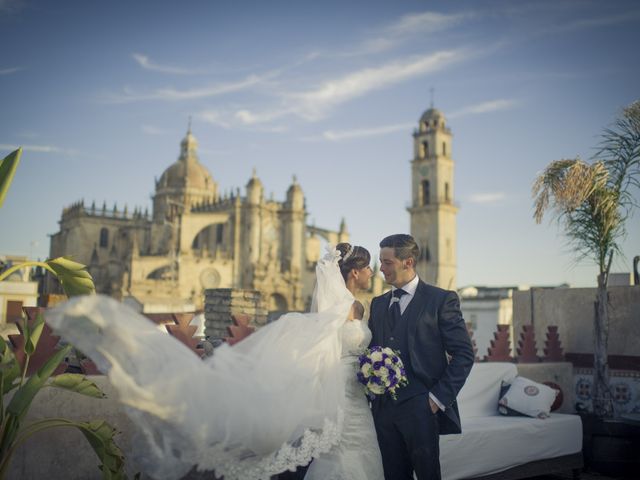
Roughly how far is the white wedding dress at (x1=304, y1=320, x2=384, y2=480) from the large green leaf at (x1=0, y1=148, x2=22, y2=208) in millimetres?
2812

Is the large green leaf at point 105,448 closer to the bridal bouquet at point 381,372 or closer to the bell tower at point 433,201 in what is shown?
the bridal bouquet at point 381,372

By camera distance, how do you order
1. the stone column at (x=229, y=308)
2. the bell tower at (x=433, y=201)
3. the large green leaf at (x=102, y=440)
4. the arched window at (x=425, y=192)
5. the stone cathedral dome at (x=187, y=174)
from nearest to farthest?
1. the large green leaf at (x=102, y=440)
2. the stone column at (x=229, y=308)
3. the bell tower at (x=433, y=201)
4. the arched window at (x=425, y=192)
5. the stone cathedral dome at (x=187, y=174)

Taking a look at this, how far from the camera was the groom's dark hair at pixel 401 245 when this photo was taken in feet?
15.5


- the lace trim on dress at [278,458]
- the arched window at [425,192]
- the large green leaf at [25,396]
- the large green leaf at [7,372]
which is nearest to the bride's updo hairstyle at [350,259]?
the lace trim on dress at [278,458]

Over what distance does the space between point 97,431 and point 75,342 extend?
3.13ft

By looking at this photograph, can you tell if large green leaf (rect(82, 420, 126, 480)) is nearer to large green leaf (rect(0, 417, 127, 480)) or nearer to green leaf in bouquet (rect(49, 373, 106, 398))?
large green leaf (rect(0, 417, 127, 480))

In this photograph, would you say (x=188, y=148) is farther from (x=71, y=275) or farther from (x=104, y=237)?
(x=71, y=275)

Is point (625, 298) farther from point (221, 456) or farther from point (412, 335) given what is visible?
point (221, 456)

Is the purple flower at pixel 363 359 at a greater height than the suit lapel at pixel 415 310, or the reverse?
the suit lapel at pixel 415 310

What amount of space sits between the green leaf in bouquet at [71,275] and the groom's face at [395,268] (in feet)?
7.72

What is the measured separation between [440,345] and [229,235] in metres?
54.6

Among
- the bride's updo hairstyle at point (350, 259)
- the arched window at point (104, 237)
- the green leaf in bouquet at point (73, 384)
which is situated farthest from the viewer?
the arched window at point (104, 237)

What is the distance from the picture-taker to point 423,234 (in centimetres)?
6334

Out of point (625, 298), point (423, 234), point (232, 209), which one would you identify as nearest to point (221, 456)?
point (625, 298)
